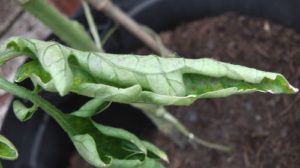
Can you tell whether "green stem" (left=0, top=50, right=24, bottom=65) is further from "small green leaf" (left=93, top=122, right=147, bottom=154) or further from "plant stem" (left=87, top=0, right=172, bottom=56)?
"plant stem" (left=87, top=0, right=172, bottom=56)

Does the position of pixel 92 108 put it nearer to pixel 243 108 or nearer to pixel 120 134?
pixel 120 134

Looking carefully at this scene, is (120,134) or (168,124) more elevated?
(120,134)

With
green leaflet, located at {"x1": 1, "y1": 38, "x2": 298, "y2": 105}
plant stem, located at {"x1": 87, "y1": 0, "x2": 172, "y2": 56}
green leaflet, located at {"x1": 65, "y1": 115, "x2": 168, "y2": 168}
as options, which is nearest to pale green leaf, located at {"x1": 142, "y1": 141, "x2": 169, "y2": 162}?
green leaflet, located at {"x1": 65, "y1": 115, "x2": 168, "y2": 168}

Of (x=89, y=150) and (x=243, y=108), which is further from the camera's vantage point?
(x=243, y=108)

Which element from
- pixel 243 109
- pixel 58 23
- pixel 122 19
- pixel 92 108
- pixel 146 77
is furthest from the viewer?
pixel 243 109

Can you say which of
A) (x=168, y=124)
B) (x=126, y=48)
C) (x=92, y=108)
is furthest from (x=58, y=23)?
(x=126, y=48)

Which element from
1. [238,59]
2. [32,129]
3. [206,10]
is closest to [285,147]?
[238,59]

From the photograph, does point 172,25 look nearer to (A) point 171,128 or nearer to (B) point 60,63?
(A) point 171,128
